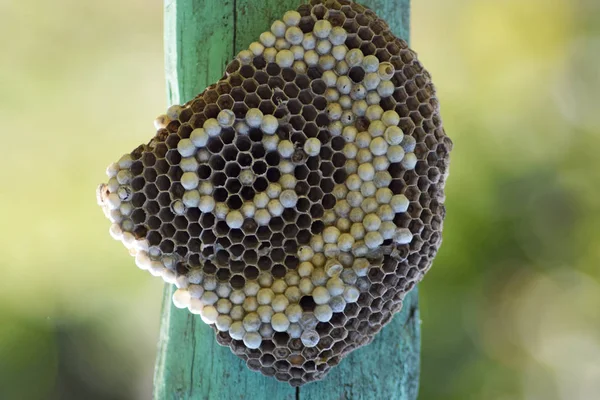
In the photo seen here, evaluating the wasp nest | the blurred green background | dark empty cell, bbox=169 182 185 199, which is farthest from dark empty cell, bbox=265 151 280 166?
the blurred green background

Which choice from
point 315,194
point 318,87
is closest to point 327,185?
point 315,194

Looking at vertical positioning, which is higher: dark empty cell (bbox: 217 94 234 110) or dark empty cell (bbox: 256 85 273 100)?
dark empty cell (bbox: 256 85 273 100)

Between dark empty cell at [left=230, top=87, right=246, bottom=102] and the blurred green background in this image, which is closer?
dark empty cell at [left=230, top=87, right=246, bottom=102]

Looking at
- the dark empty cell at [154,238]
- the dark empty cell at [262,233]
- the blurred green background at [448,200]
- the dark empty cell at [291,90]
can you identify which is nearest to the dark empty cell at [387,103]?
the dark empty cell at [291,90]

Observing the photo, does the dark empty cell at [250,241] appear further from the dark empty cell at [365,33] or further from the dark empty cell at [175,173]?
the dark empty cell at [365,33]

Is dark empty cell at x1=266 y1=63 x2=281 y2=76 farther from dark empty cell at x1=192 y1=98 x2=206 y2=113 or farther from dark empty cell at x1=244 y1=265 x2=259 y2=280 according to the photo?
dark empty cell at x1=244 y1=265 x2=259 y2=280

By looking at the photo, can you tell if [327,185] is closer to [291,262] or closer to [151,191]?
[291,262]
